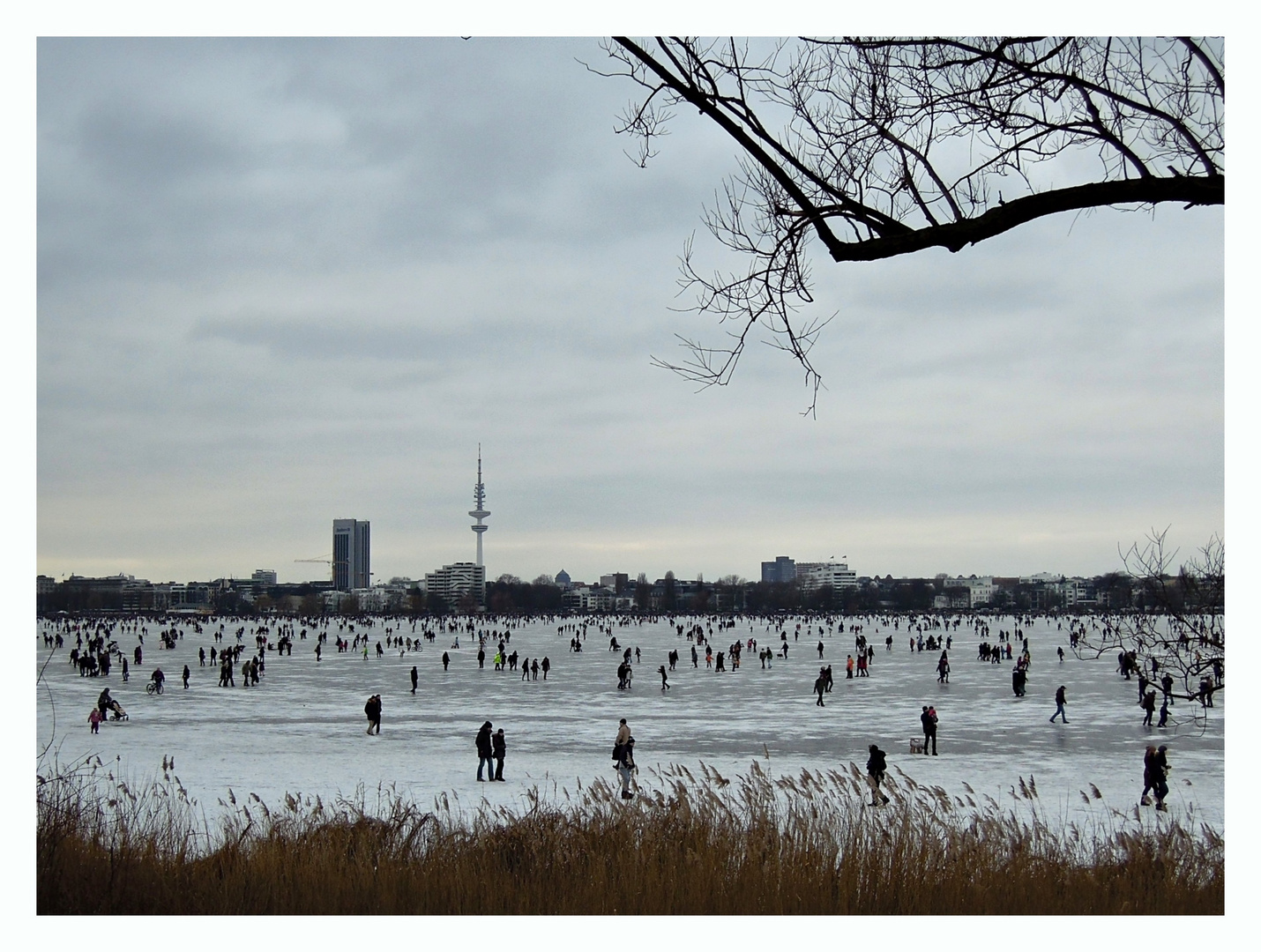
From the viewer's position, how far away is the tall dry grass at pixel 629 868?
571cm

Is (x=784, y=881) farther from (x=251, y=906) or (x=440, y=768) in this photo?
(x=440, y=768)

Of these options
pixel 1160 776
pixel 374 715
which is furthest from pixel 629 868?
pixel 374 715

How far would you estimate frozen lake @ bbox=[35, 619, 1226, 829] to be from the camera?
1430 cm

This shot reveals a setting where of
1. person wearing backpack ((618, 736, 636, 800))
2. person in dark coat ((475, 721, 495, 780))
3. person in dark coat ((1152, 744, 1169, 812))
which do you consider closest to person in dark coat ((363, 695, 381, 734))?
person in dark coat ((475, 721, 495, 780))

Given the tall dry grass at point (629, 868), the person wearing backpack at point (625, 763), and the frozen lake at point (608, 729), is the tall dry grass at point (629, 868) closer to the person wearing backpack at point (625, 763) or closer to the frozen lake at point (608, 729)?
the frozen lake at point (608, 729)

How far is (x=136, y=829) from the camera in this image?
6.95m

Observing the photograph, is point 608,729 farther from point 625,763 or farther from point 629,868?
point 629,868

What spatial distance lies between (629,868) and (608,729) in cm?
1409

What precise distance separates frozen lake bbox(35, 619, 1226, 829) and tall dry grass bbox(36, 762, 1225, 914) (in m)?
3.35

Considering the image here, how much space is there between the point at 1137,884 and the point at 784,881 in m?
2.06

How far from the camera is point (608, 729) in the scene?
793 inches

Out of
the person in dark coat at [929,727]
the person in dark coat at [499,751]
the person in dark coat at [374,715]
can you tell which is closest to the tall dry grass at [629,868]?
the person in dark coat at [499,751]

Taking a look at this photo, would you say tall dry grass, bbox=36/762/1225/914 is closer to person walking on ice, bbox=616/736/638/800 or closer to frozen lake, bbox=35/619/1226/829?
frozen lake, bbox=35/619/1226/829

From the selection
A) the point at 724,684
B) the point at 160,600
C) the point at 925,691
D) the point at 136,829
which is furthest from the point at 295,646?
the point at 160,600
